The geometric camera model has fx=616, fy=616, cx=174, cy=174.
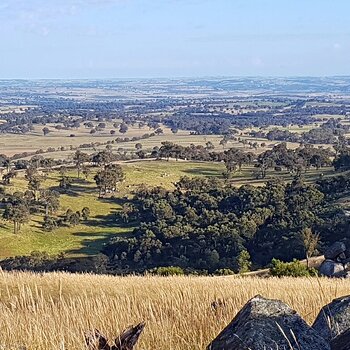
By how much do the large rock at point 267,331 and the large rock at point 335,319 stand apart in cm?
19

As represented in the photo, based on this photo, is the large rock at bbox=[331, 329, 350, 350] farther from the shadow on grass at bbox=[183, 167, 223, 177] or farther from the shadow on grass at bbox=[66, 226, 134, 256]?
the shadow on grass at bbox=[183, 167, 223, 177]

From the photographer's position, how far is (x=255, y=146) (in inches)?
5344

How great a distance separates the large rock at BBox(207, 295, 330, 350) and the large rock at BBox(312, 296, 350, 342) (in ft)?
0.61

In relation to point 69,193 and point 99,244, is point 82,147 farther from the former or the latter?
point 99,244

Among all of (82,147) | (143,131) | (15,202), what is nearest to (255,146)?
(82,147)

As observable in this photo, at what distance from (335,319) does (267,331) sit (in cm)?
72

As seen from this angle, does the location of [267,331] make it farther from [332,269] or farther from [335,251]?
[335,251]

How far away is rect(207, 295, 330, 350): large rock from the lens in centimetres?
373

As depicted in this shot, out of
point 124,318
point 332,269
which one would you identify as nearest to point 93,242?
point 332,269

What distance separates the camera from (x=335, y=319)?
428 centimetres

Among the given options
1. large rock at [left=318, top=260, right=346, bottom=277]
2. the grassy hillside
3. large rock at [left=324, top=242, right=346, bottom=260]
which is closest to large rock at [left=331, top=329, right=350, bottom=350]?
large rock at [left=318, top=260, right=346, bottom=277]

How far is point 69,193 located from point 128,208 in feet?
33.8

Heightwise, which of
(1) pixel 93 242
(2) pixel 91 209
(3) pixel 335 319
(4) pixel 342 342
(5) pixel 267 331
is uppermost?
(4) pixel 342 342

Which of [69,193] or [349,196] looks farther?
[69,193]
